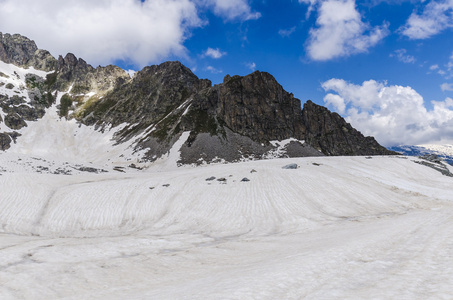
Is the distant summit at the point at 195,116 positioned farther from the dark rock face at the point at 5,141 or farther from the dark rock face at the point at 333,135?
the dark rock face at the point at 333,135

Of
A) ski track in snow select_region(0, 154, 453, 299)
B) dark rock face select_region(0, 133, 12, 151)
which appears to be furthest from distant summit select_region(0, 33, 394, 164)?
ski track in snow select_region(0, 154, 453, 299)

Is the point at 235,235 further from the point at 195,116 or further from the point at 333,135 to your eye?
the point at 333,135

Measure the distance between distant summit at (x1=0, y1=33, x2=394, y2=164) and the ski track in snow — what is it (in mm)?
70638

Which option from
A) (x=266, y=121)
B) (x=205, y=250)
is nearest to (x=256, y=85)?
(x=266, y=121)

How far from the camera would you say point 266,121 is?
131750 millimetres

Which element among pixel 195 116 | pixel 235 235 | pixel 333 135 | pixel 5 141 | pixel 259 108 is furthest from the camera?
pixel 333 135

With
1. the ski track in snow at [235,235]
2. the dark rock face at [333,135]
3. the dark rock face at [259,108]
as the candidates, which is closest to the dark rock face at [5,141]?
the dark rock face at [259,108]

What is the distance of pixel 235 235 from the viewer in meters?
18.7

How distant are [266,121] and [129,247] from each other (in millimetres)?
123734

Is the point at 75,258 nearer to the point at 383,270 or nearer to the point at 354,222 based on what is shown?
the point at 383,270

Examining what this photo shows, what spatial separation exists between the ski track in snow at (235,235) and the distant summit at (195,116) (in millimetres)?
70638

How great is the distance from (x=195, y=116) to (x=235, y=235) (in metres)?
112

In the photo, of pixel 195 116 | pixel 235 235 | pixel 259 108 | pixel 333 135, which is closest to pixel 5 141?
pixel 195 116

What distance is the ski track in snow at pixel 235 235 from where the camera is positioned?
6838 millimetres
